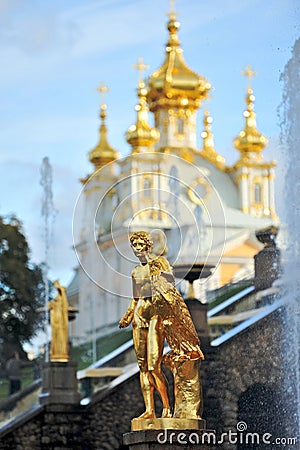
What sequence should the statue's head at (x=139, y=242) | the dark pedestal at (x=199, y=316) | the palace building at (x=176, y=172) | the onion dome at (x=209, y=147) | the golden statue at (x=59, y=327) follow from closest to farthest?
the statue's head at (x=139, y=242)
the dark pedestal at (x=199, y=316)
the golden statue at (x=59, y=327)
the palace building at (x=176, y=172)
the onion dome at (x=209, y=147)

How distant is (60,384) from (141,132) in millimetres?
38954

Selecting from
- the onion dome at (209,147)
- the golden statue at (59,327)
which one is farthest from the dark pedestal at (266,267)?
the onion dome at (209,147)

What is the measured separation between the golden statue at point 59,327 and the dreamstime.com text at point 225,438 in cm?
483

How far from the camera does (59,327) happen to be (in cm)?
2778

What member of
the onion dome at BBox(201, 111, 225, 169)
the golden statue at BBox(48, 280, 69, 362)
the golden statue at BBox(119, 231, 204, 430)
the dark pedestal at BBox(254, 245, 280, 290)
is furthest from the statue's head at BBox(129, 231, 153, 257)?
the onion dome at BBox(201, 111, 225, 169)

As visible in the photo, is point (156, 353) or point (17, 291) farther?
point (17, 291)

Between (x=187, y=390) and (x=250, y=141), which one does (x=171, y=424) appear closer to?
(x=187, y=390)

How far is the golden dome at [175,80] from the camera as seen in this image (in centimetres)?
6981

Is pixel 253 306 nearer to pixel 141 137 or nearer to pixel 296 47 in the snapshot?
pixel 296 47

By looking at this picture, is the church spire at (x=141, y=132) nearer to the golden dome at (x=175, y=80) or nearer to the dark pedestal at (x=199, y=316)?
the golden dome at (x=175, y=80)

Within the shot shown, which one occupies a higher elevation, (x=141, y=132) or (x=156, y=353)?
(x=141, y=132)

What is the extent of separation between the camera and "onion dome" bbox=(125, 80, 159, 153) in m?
65.4

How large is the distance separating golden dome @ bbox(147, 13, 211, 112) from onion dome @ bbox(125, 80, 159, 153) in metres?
3.76

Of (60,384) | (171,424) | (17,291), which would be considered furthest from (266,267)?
(17,291)
